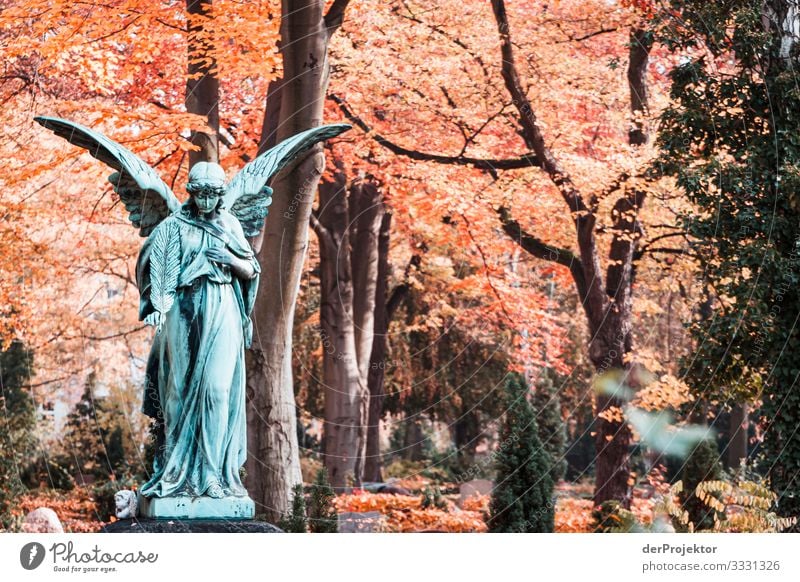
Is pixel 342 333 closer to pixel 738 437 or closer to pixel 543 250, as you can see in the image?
pixel 543 250

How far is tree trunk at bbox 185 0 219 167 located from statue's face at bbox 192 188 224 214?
19.4 feet

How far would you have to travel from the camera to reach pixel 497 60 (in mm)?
17875

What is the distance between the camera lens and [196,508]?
6.72 meters

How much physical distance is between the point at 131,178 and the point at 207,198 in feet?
2.37

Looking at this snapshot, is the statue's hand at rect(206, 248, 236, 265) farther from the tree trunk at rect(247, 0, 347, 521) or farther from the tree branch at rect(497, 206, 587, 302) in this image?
the tree branch at rect(497, 206, 587, 302)

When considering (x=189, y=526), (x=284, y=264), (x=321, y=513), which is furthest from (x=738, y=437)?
(x=189, y=526)

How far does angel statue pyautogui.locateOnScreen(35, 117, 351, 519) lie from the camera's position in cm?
684

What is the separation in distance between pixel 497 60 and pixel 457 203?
2494mm

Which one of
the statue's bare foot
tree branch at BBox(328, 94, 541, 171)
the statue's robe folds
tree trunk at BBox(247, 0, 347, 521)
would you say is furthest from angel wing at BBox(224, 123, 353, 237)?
tree branch at BBox(328, 94, 541, 171)

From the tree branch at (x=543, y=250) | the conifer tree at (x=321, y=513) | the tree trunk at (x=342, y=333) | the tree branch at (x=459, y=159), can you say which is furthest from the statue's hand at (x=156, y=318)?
the tree trunk at (x=342, y=333)

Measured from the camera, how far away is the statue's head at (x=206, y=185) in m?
7.19

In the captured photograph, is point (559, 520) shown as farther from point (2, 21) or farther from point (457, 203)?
point (2, 21)

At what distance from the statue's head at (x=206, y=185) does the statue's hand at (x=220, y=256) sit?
0.97 ft

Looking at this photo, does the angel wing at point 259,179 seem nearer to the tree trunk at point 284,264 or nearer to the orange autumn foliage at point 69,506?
the tree trunk at point 284,264
